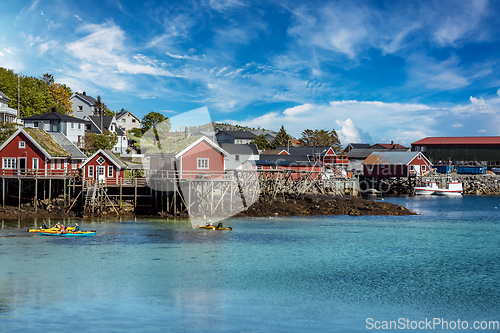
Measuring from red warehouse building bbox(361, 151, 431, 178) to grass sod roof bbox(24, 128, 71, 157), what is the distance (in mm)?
62924

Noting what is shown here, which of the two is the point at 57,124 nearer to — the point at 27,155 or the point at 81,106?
the point at 27,155

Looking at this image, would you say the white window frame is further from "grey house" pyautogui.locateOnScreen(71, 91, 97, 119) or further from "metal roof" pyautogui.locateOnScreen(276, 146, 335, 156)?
"grey house" pyautogui.locateOnScreen(71, 91, 97, 119)

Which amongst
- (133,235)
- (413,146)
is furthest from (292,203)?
(413,146)

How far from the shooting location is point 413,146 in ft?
392

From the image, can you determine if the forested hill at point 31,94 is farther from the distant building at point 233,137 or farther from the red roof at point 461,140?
the red roof at point 461,140

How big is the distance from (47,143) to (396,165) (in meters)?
66.9

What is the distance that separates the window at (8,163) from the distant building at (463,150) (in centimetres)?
9911

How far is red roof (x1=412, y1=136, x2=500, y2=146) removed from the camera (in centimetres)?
11069

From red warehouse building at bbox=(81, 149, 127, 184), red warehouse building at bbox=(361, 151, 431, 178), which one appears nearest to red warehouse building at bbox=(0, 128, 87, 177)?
red warehouse building at bbox=(81, 149, 127, 184)

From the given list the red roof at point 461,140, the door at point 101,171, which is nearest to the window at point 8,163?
the door at point 101,171

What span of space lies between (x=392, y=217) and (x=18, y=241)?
37.5m

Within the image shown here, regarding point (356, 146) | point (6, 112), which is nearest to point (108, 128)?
point (6, 112)

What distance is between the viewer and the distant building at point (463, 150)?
109 meters

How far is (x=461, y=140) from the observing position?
11612cm
